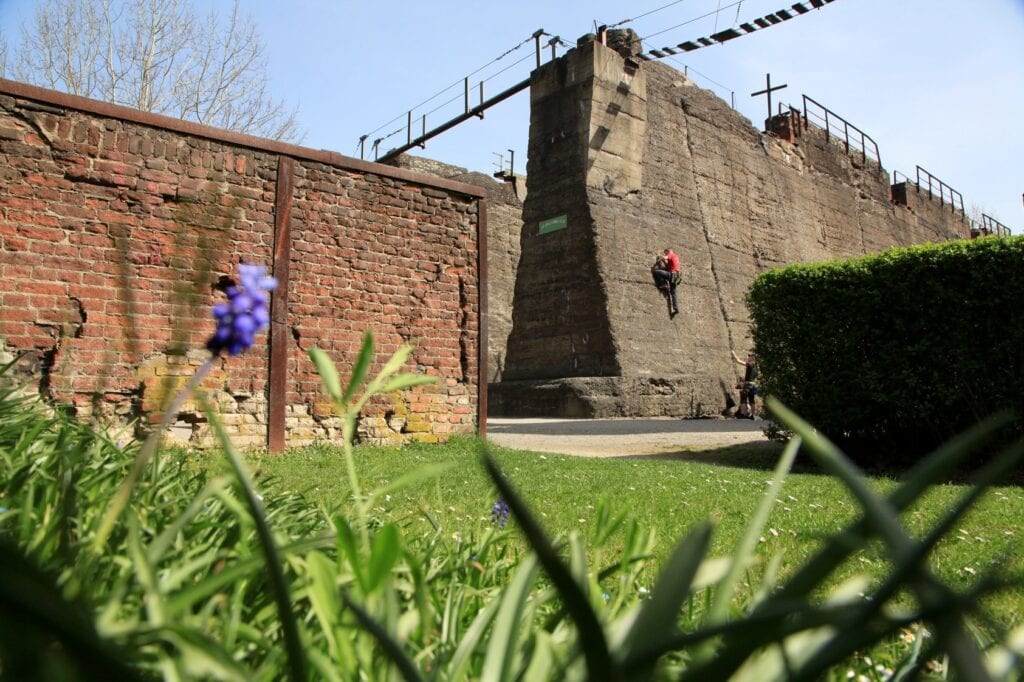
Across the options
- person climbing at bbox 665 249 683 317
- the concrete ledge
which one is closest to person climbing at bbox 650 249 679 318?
person climbing at bbox 665 249 683 317

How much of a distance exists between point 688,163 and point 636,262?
3.52 metres

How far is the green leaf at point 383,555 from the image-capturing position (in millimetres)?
748

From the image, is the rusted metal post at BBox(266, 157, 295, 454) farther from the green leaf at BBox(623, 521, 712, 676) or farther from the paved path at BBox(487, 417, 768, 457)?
the green leaf at BBox(623, 521, 712, 676)

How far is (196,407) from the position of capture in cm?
605

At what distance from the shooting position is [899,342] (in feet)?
24.5

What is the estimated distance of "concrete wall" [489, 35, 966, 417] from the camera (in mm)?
14008

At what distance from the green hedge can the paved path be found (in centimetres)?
152

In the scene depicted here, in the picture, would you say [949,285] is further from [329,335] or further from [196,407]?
[196,407]

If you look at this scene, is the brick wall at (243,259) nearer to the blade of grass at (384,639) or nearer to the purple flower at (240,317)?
the purple flower at (240,317)

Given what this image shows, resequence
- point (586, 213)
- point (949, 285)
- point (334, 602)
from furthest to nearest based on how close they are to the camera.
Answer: point (586, 213)
point (949, 285)
point (334, 602)

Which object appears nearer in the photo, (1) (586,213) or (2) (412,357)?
(2) (412,357)

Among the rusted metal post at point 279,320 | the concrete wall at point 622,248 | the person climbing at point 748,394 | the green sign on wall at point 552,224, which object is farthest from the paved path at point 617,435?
the green sign on wall at point 552,224

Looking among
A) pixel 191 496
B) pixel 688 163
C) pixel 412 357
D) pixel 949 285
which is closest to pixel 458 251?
pixel 412 357

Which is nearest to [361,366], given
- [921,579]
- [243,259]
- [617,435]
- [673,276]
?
[921,579]
